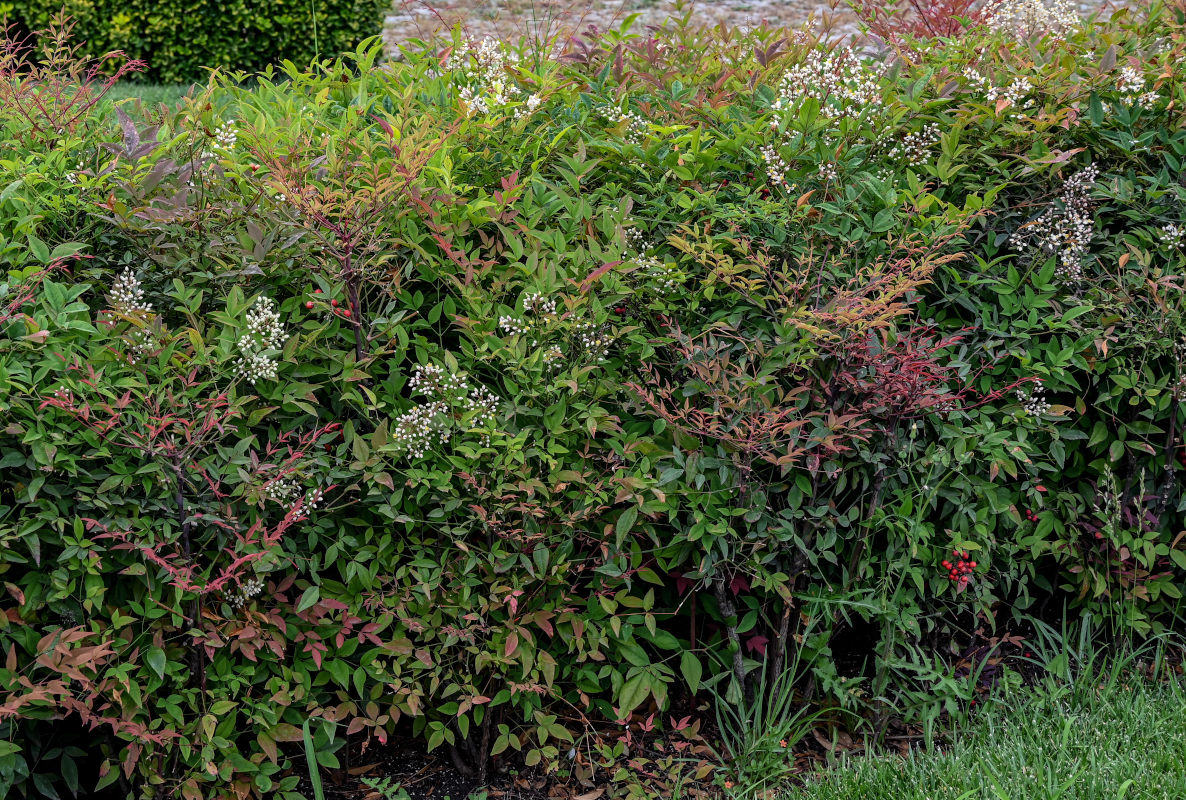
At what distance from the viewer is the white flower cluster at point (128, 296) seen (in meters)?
2.46

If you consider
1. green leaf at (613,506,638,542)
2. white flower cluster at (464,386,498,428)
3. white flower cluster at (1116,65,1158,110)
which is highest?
white flower cluster at (1116,65,1158,110)

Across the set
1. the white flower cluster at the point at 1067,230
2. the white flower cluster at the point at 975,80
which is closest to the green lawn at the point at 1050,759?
the white flower cluster at the point at 1067,230

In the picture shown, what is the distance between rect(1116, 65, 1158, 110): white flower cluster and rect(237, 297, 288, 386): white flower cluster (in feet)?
8.59

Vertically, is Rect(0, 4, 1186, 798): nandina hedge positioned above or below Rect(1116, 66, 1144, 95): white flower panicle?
below

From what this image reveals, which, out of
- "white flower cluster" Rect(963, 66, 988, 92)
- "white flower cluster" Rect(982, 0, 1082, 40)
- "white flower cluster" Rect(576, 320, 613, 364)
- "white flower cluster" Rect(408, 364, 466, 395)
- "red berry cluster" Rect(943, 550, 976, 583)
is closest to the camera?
"white flower cluster" Rect(408, 364, 466, 395)

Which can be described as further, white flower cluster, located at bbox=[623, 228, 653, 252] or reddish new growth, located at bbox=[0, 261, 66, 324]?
white flower cluster, located at bbox=[623, 228, 653, 252]

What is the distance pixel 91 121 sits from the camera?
3098 millimetres

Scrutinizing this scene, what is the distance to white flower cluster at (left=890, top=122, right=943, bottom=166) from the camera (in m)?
3.08

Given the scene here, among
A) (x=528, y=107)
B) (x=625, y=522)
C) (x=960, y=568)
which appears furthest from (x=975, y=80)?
(x=625, y=522)

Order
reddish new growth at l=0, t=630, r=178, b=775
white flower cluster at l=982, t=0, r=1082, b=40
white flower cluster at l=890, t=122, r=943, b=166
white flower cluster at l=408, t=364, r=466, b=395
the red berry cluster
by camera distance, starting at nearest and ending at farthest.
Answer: reddish new growth at l=0, t=630, r=178, b=775 → white flower cluster at l=408, t=364, r=466, b=395 → the red berry cluster → white flower cluster at l=890, t=122, r=943, b=166 → white flower cluster at l=982, t=0, r=1082, b=40

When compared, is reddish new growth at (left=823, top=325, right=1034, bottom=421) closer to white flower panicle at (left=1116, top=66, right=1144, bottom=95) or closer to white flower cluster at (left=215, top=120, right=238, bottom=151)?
white flower panicle at (left=1116, top=66, right=1144, bottom=95)

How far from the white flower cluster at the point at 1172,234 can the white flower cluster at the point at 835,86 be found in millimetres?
950

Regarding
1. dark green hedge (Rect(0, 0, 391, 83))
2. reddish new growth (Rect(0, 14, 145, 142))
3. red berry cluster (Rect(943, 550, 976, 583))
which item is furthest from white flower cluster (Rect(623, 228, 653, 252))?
dark green hedge (Rect(0, 0, 391, 83))

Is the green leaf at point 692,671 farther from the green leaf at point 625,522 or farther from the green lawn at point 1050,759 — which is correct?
the green leaf at point 625,522
